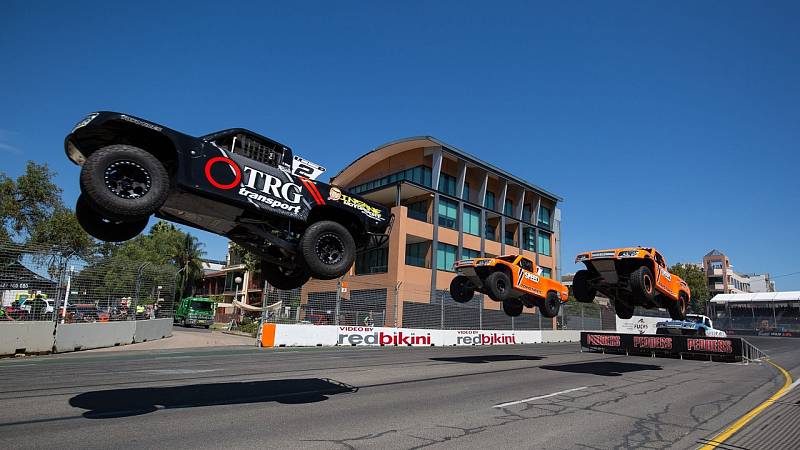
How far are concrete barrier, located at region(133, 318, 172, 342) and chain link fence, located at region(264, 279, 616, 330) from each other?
534cm

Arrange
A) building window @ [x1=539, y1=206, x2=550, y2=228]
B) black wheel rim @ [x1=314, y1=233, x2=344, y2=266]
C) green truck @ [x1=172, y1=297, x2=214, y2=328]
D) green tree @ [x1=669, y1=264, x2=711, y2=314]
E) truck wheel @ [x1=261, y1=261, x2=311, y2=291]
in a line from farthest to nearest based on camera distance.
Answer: green tree @ [x1=669, y1=264, x2=711, y2=314] → building window @ [x1=539, y1=206, x2=550, y2=228] → green truck @ [x1=172, y1=297, x2=214, y2=328] → truck wheel @ [x1=261, y1=261, x2=311, y2=291] → black wheel rim @ [x1=314, y1=233, x2=344, y2=266]

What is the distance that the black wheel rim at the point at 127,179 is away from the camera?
5691mm

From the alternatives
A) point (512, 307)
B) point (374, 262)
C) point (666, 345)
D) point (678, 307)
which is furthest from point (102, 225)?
point (374, 262)

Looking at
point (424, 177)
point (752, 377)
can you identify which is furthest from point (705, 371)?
point (424, 177)

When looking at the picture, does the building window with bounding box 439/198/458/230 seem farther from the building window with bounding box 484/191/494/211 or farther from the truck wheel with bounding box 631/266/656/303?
the truck wheel with bounding box 631/266/656/303

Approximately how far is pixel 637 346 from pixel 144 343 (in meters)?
23.2

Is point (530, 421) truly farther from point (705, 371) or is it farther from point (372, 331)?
point (372, 331)

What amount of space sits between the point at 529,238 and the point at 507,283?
3401 centimetres

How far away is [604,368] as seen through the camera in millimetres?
16141

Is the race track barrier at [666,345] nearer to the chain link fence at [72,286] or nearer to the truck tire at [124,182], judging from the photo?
the chain link fence at [72,286]

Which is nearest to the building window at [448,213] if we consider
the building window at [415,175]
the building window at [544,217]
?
the building window at [415,175]

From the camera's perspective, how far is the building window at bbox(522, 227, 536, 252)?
1877 inches

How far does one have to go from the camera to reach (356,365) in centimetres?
1423

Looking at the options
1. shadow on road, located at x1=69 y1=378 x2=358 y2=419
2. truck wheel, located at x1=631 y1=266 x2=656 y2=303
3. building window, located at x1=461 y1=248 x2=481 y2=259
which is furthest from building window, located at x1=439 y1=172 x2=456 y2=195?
shadow on road, located at x1=69 y1=378 x2=358 y2=419
